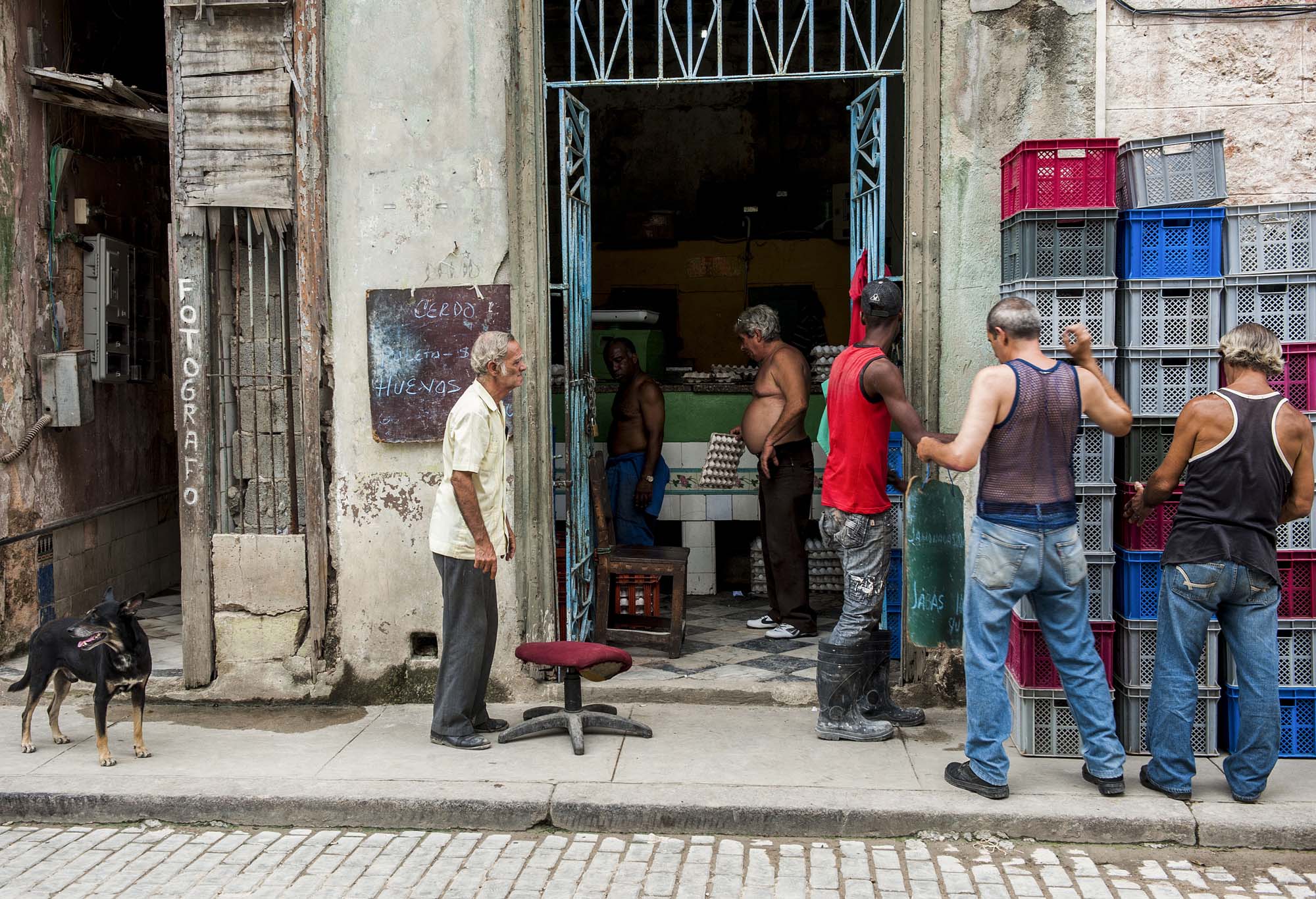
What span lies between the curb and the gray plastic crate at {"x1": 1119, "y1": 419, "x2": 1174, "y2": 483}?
4.55 ft

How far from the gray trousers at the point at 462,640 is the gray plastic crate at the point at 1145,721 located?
2.88m

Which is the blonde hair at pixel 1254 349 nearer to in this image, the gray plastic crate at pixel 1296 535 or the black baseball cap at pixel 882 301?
the gray plastic crate at pixel 1296 535

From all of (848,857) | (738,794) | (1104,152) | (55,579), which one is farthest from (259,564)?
(1104,152)

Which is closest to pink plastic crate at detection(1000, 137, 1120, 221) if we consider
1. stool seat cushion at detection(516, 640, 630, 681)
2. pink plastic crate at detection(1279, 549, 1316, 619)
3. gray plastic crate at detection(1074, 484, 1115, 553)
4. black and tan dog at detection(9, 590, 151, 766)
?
gray plastic crate at detection(1074, 484, 1115, 553)

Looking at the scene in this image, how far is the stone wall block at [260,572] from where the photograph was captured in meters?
6.40

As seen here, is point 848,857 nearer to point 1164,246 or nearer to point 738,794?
point 738,794

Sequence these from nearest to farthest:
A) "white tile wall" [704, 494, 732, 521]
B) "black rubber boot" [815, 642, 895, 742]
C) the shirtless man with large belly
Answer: "black rubber boot" [815, 642, 895, 742] < the shirtless man with large belly < "white tile wall" [704, 494, 732, 521]

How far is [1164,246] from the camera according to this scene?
5.18m

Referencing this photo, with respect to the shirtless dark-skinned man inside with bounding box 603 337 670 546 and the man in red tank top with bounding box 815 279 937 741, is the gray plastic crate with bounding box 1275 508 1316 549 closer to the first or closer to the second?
the man in red tank top with bounding box 815 279 937 741

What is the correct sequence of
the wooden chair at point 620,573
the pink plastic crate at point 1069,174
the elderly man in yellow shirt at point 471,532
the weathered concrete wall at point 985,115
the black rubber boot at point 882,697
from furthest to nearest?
the wooden chair at point 620,573, the weathered concrete wall at point 985,115, the black rubber boot at point 882,697, the elderly man in yellow shirt at point 471,532, the pink plastic crate at point 1069,174

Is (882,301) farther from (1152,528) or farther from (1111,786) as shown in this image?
(1111,786)

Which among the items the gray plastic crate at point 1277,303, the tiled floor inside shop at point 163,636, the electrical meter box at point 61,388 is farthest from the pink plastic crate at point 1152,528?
the electrical meter box at point 61,388

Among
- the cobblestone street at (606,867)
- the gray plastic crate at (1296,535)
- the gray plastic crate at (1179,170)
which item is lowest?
the cobblestone street at (606,867)

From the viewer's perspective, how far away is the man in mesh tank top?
15.5 ft
